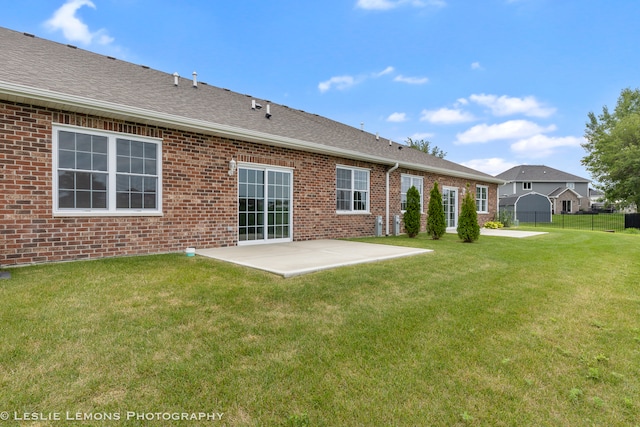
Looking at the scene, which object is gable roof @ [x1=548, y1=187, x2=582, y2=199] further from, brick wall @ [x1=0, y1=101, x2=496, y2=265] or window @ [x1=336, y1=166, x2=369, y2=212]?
brick wall @ [x1=0, y1=101, x2=496, y2=265]

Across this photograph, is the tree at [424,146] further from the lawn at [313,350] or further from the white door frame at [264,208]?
the lawn at [313,350]

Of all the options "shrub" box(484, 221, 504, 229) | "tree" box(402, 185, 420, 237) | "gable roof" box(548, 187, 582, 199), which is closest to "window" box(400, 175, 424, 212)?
"tree" box(402, 185, 420, 237)

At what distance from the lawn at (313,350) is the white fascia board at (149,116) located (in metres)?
2.91

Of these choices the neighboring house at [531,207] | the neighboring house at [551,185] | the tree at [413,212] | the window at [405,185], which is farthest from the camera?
the neighboring house at [551,185]

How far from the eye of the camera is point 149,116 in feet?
21.4

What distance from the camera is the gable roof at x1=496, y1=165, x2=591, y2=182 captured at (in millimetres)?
43000

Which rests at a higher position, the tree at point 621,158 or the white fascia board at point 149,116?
the tree at point 621,158

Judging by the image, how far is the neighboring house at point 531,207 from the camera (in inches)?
1292

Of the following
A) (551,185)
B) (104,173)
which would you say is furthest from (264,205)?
(551,185)

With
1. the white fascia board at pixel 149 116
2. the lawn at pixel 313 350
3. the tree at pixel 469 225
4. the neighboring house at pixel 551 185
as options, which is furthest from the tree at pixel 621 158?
the lawn at pixel 313 350

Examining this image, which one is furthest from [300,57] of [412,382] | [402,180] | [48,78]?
[412,382]

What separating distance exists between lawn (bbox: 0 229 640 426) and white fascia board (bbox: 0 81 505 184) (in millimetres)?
2915

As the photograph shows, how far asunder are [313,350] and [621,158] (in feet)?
122

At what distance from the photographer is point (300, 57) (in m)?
16.7
